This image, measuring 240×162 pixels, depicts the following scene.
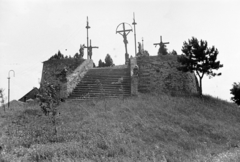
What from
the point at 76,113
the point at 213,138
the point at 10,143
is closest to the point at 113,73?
the point at 76,113

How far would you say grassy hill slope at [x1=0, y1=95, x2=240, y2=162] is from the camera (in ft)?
24.1

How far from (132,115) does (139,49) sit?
16.5m

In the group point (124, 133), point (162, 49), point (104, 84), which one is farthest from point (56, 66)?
point (124, 133)

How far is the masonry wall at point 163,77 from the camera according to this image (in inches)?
749

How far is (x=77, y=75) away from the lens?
708 inches

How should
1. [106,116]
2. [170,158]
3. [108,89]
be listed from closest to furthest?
[170,158] < [106,116] < [108,89]

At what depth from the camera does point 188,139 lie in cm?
966

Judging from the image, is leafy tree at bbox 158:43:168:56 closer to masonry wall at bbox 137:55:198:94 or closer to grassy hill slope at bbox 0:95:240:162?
masonry wall at bbox 137:55:198:94

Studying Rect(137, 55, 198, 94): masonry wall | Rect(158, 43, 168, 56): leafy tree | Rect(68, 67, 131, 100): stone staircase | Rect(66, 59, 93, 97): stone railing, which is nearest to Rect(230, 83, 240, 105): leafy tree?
Rect(137, 55, 198, 94): masonry wall

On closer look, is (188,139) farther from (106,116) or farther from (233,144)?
(106,116)

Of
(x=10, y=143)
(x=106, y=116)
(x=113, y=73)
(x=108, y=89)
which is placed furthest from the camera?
(x=113, y=73)

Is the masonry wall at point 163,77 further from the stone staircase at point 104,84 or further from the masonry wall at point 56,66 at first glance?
the masonry wall at point 56,66

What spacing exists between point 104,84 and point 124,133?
8686mm

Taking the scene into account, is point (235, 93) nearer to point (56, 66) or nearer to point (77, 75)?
point (77, 75)
